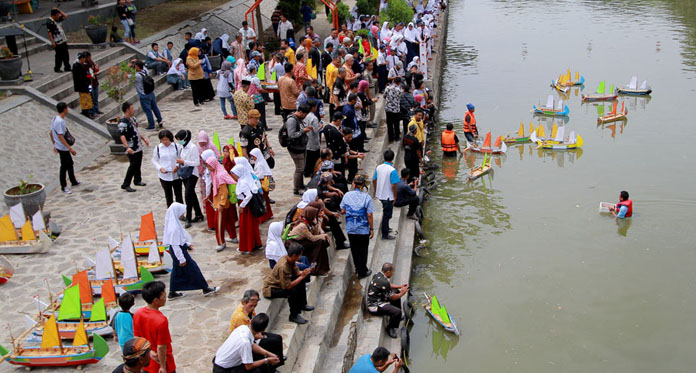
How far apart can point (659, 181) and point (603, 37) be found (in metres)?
17.3

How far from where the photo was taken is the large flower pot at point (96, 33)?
1820cm

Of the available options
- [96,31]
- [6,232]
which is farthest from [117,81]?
[6,232]

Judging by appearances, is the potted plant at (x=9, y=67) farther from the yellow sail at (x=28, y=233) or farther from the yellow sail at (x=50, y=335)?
the yellow sail at (x=50, y=335)

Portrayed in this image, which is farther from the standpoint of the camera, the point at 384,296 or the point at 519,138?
the point at 519,138

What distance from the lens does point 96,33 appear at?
18312 mm

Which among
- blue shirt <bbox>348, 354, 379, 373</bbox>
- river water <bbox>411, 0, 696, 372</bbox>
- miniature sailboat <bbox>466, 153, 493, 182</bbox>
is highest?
blue shirt <bbox>348, 354, 379, 373</bbox>

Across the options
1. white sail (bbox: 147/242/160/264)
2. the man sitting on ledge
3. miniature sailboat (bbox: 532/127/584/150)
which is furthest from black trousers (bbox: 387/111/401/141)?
white sail (bbox: 147/242/160/264)

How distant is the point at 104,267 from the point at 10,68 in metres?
8.09

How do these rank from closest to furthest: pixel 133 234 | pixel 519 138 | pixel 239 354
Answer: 1. pixel 239 354
2. pixel 133 234
3. pixel 519 138

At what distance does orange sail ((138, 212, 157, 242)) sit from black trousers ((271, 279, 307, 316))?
2631 mm

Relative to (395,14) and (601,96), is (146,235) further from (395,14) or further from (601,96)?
(395,14)

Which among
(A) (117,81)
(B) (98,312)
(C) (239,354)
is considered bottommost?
(B) (98,312)

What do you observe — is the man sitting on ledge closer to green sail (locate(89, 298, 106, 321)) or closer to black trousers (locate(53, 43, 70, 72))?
green sail (locate(89, 298, 106, 321))

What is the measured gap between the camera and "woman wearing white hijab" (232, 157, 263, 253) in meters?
9.09
